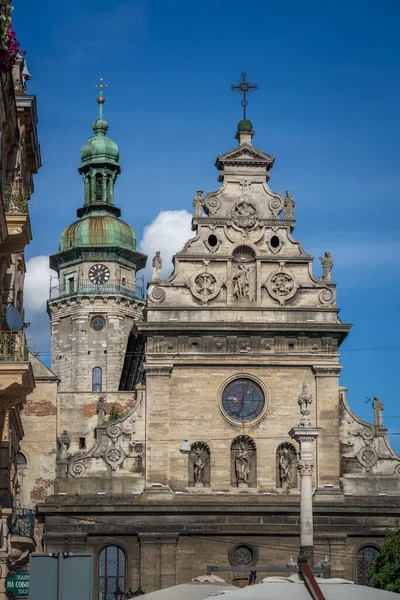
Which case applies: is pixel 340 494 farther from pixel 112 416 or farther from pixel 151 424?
pixel 112 416

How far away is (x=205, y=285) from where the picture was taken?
52219 mm

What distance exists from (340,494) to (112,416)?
52.2 feet

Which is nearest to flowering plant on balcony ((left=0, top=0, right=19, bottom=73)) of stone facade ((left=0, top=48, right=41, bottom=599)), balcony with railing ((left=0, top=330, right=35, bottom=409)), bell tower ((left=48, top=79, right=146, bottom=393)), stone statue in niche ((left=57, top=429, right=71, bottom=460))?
stone facade ((left=0, top=48, right=41, bottom=599))

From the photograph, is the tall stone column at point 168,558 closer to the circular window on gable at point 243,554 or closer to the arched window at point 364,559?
the circular window on gable at point 243,554

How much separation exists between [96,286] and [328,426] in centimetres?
2713

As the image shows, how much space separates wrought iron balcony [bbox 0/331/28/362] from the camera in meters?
25.7

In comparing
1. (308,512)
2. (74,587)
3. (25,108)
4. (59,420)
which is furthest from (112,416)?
(74,587)

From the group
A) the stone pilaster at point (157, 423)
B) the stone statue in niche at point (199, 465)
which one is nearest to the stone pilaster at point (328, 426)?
the stone statue in niche at point (199, 465)

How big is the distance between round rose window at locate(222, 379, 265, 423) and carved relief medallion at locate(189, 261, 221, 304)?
11.3 feet

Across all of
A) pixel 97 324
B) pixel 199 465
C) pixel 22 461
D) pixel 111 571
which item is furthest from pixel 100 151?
pixel 111 571

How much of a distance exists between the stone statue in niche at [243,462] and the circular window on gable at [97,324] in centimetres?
2437

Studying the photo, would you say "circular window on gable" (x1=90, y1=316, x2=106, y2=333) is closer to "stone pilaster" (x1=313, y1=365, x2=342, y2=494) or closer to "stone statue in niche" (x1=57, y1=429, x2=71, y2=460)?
"stone statue in niche" (x1=57, y1=429, x2=71, y2=460)

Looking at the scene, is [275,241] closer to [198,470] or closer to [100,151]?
[198,470]

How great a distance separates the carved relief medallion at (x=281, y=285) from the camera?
52219 mm
